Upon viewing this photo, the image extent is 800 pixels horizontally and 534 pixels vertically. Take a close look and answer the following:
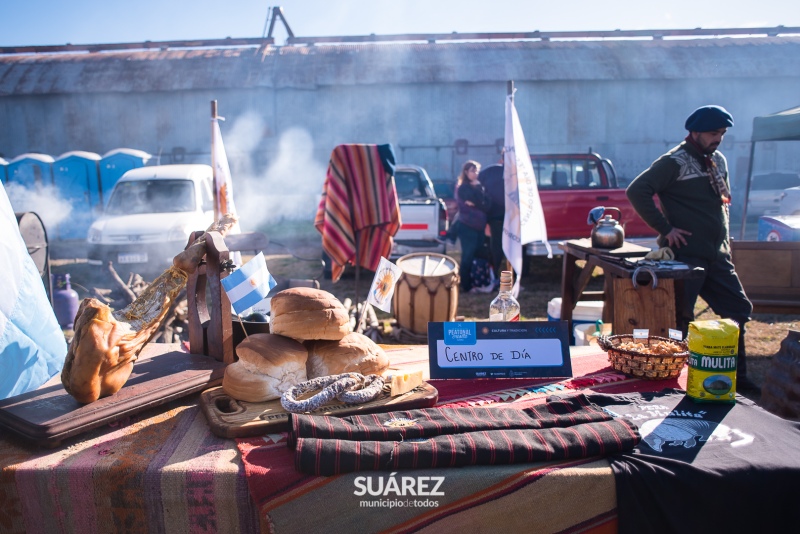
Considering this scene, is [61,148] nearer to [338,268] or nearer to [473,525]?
[338,268]

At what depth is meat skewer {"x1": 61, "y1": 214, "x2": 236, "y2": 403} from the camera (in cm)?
170

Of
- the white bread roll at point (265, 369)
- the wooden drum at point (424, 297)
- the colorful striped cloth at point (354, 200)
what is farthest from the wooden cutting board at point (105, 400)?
the wooden drum at point (424, 297)

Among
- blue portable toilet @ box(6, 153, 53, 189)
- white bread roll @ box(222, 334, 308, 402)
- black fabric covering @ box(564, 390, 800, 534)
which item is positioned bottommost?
black fabric covering @ box(564, 390, 800, 534)

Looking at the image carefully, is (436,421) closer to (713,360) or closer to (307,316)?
(307,316)

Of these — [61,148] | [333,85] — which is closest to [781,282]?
[333,85]

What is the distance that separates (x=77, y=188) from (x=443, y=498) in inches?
677

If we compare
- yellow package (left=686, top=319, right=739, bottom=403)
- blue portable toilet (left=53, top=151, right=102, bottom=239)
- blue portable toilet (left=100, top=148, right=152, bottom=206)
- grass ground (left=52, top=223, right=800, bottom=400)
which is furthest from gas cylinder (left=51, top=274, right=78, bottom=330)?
blue portable toilet (left=53, top=151, right=102, bottom=239)

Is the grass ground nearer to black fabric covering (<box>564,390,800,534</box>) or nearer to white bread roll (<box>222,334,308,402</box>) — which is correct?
white bread roll (<box>222,334,308,402</box>)

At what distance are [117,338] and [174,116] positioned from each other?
2180cm

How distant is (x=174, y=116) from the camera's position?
69.7 feet

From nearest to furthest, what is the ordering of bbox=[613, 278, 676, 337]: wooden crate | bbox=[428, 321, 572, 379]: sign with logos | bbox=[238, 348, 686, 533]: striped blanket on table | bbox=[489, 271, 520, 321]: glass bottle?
bbox=[238, 348, 686, 533]: striped blanket on table < bbox=[428, 321, 572, 379]: sign with logos < bbox=[489, 271, 520, 321]: glass bottle < bbox=[613, 278, 676, 337]: wooden crate

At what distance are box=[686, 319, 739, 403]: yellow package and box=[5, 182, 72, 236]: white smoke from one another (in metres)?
17.4

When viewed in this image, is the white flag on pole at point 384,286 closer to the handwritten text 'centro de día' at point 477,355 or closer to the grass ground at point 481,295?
the handwritten text 'centro de día' at point 477,355

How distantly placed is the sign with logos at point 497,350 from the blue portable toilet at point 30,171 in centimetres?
1706
